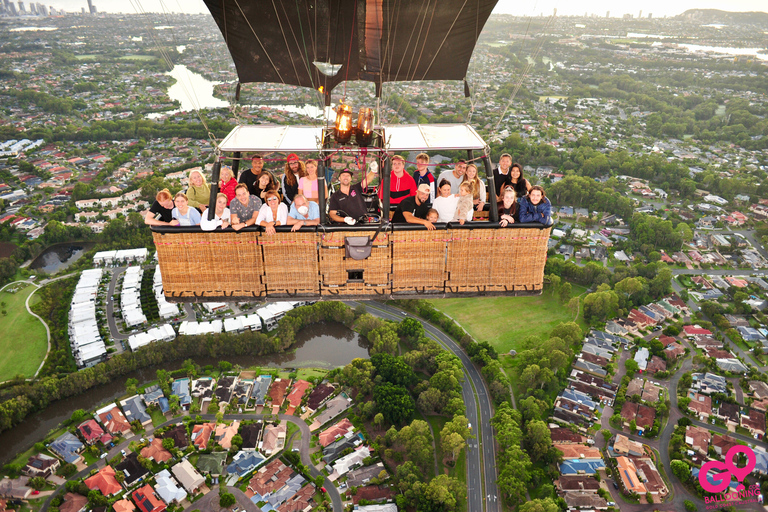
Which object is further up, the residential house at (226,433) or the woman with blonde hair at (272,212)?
the woman with blonde hair at (272,212)

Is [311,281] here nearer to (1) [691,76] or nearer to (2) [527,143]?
(2) [527,143]

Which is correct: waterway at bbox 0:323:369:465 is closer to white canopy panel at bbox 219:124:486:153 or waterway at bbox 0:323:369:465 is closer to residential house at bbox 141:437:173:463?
residential house at bbox 141:437:173:463

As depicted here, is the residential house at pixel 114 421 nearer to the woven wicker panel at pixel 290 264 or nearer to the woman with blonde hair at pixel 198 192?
the woman with blonde hair at pixel 198 192

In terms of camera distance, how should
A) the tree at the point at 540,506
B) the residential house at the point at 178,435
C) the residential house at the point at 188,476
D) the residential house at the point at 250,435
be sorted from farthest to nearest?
the residential house at the point at 178,435, the residential house at the point at 250,435, the residential house at the point at 188,476, the tree at the point at 540,506

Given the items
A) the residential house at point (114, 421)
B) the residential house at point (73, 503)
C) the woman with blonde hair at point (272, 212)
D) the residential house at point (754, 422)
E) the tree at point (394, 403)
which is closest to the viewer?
the woman with blonde hair at point (272, 212)

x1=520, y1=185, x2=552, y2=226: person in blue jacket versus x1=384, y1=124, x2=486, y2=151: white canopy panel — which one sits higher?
x1=384, y1=124, x2=486, y2=151: white canopy panel

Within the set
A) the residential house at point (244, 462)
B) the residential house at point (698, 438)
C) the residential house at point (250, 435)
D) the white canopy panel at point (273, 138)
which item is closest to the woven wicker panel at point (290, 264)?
the white canopy panel at point (273, 138)

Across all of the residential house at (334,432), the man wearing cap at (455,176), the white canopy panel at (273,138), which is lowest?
the residential house at (334,432)

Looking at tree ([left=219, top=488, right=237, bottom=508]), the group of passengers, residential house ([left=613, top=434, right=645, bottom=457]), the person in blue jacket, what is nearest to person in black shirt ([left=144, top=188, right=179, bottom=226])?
the group of passengers
